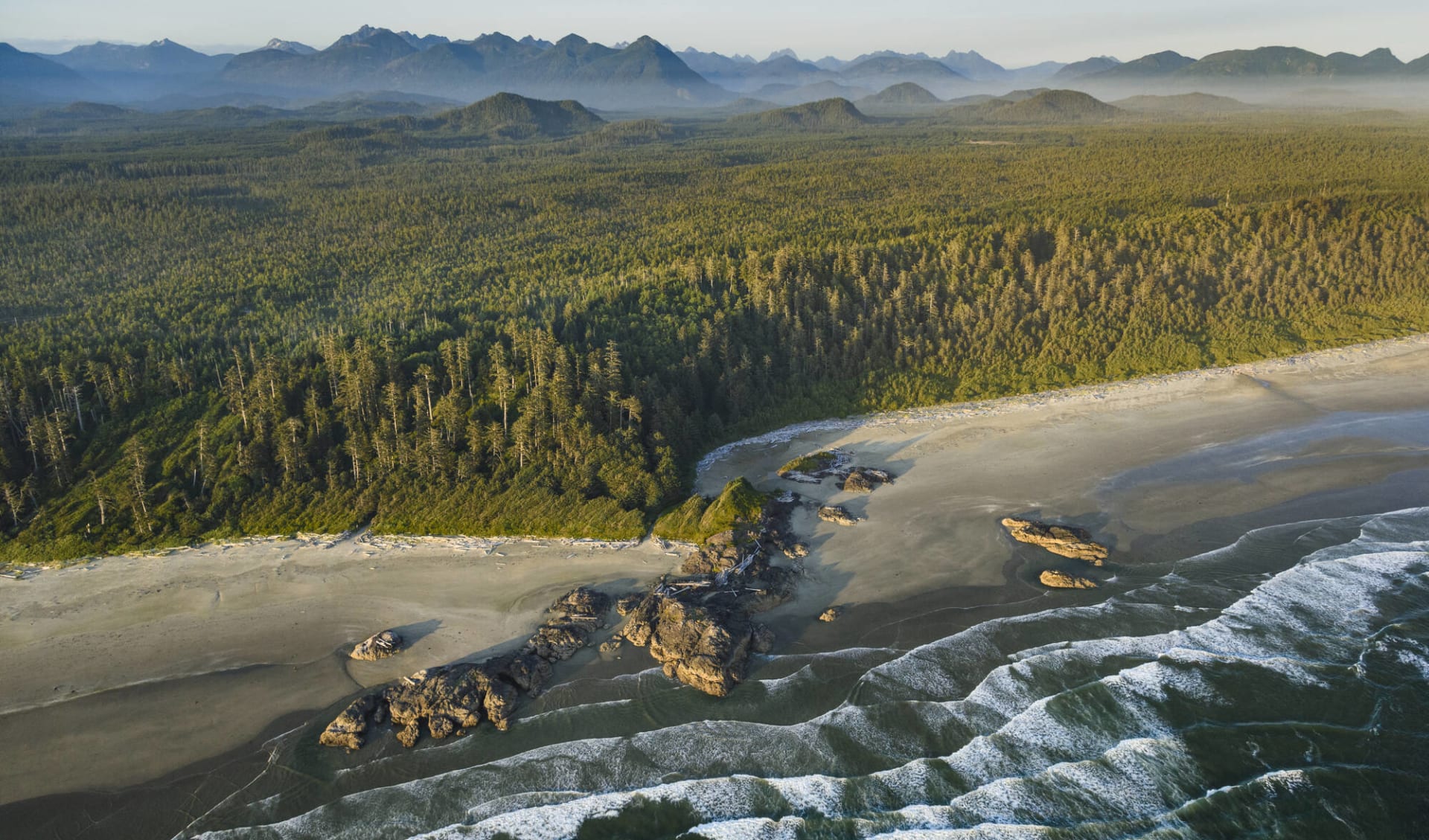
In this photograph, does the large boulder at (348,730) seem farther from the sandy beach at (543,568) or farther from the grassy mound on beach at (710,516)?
the grassy mound on beach at (710,516)

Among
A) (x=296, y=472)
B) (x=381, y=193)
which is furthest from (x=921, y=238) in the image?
(x=381, y=193)

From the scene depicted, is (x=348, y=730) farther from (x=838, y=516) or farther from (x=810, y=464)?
(x=810, y=464)

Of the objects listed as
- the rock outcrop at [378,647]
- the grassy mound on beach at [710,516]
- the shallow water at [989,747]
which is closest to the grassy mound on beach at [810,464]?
the grassy mound on beach at [710,516]

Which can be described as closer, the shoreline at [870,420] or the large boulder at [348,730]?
the large boulder at [348,730]

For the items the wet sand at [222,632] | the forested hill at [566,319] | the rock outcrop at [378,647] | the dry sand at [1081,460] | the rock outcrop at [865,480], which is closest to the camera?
the wet sand at [222,632]

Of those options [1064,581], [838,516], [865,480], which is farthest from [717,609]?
[1064,581]

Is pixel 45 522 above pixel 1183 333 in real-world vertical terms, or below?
below

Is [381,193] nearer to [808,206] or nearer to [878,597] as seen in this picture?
[808,206]
